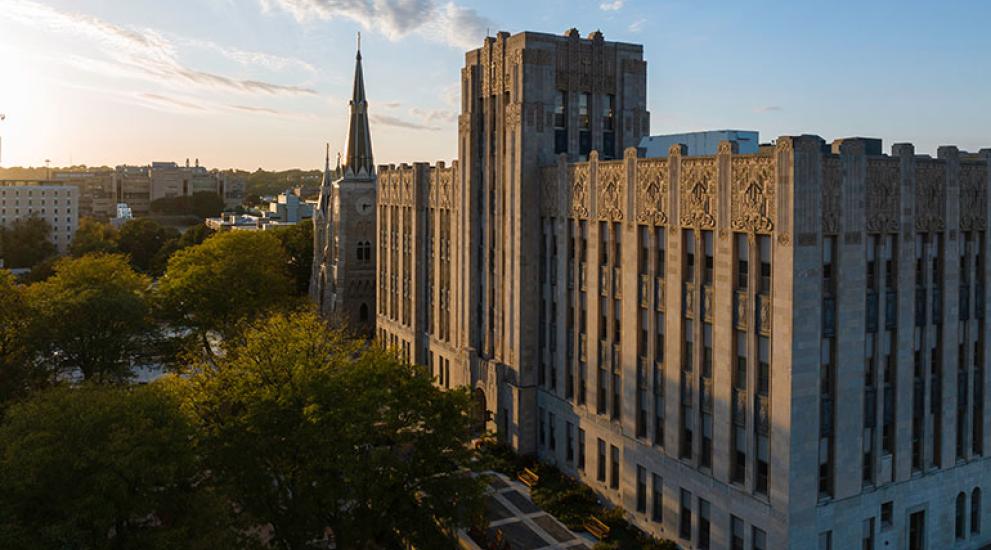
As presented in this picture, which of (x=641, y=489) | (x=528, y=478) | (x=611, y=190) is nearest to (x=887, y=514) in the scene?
(x=641, y=489)

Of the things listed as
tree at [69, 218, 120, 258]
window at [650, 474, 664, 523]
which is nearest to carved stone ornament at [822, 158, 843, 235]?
window at [650, 474, 664, 523]

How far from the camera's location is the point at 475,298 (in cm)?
6147

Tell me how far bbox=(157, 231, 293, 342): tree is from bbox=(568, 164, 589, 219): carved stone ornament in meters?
38.2

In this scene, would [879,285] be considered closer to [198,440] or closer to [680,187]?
[680,187]

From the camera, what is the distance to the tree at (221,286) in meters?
77.2

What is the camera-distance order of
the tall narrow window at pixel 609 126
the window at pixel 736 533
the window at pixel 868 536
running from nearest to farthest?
the window at pixel 868 536 → the window at pixel 736 533 → the tall narrow window at pixel 609 126

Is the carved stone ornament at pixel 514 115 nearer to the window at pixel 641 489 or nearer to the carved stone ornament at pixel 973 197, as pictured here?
the window at pixel 641 489

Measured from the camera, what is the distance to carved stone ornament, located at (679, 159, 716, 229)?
37.5 meters

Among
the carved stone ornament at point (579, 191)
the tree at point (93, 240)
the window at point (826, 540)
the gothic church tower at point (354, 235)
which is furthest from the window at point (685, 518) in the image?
the tree at point (93, 240)

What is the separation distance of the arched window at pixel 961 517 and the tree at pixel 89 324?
54.4 meters

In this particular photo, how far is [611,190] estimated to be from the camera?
149ft

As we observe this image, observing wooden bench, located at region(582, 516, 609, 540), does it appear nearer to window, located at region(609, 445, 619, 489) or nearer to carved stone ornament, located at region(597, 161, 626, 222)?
window, located at region(609, 445, 619, 489)

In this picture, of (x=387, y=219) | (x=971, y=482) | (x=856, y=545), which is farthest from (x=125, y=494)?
(x=387, y=219)

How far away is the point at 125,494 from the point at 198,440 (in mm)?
5095
